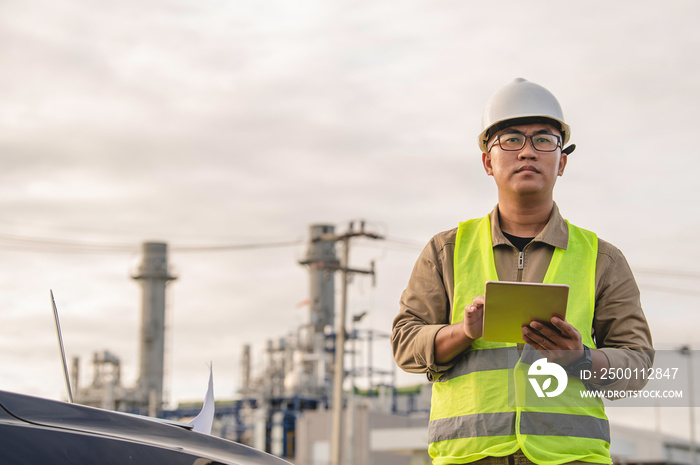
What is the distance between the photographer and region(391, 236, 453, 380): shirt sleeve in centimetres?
329

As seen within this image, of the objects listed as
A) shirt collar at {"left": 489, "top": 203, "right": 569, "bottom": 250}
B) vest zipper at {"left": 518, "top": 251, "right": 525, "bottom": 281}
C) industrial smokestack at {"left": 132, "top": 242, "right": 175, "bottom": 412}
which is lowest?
vest zipper at {"left": 518, "top": 251, "right": 525, "bottom": 281}

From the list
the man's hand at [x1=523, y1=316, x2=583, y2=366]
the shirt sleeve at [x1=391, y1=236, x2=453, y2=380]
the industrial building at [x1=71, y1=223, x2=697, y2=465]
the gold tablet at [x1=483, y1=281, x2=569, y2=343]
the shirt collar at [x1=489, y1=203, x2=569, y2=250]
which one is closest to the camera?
the gold tablet at [x1=483, y1=281, x2=569, y2=343]

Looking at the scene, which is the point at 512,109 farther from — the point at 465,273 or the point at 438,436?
the point at 438,436

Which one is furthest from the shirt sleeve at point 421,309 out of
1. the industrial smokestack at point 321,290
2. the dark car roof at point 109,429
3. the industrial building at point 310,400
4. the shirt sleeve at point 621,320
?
the industrial smokestack at point 321,290

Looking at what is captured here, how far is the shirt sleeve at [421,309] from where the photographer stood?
329cm

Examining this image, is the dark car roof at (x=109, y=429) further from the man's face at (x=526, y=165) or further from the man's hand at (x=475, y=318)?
the man's face at (x=526, y=165)

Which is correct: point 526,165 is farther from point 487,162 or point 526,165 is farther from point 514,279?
point 514,279

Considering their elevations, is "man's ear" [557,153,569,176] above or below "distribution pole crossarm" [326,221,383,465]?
below

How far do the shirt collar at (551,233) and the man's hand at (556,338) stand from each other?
0.49 m

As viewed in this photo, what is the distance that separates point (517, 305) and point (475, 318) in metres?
0.16

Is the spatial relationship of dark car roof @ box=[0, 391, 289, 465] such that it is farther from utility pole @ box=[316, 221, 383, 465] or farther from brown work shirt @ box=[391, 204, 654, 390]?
utility pole @ box=[316, 221, 383, 465]

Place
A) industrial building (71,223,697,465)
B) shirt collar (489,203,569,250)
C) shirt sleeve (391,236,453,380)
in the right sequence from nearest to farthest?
shirt sleeve (391,236,453,380) → shirt collar (489,203,569,250) → industrial building (71,223,697,465)

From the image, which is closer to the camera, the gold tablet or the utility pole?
the gold tablet

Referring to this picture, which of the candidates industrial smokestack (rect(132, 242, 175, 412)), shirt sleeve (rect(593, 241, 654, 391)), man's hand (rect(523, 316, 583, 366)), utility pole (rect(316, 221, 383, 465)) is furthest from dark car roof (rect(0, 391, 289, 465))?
industrial smokestack (rect(132, 242, 175, 412))
